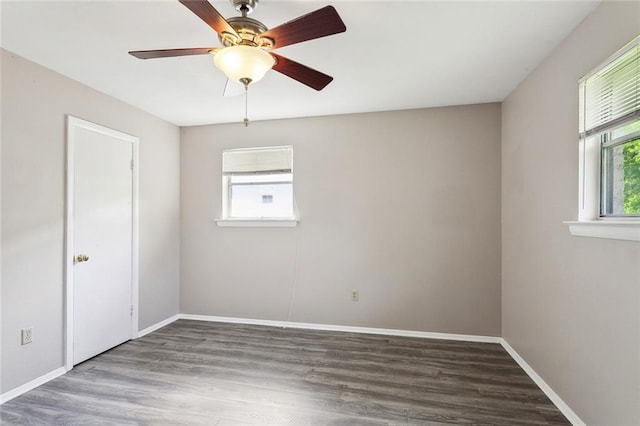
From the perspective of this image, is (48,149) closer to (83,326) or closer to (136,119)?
(136,119)

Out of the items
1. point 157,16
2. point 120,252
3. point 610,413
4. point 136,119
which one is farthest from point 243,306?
point 610,413

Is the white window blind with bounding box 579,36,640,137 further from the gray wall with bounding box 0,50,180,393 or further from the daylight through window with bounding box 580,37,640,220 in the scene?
the gray wall with bounding box 0,50,180,393

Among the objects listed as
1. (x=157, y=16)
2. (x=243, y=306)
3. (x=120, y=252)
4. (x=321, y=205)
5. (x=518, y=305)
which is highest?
(x=157, y=16)

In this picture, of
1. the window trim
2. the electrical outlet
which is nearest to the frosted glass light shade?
the window trim

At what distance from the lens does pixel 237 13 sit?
187 cm

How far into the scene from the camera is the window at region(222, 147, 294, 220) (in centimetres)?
393

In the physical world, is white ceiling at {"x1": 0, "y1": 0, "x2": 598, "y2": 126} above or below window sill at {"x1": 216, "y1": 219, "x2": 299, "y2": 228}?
above

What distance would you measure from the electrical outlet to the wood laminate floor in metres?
0.38

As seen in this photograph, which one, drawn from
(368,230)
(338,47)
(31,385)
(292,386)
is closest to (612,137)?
(338,47)

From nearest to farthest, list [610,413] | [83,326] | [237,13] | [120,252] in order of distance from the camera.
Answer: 1. [610,413]
2. [237,13]
3. [83,326]
4. [120,252]

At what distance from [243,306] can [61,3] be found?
3243mm

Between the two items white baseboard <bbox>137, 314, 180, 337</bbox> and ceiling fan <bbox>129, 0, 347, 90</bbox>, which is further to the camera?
white baseboard <bbox>137, 314, 180, 337</bbox>

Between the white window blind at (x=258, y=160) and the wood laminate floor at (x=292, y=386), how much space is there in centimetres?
199

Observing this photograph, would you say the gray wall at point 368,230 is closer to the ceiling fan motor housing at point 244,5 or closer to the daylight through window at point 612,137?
the daylight through window at point 612,137
